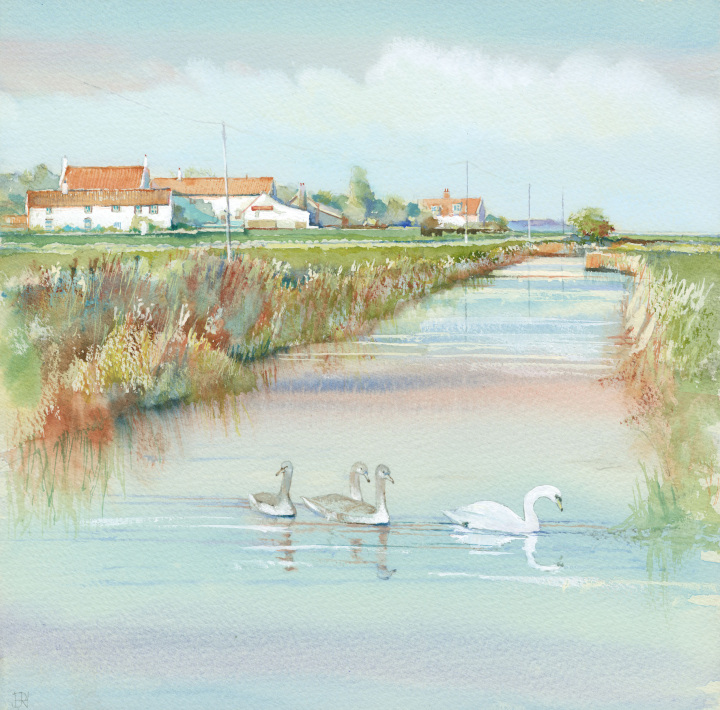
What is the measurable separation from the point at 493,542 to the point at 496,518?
0.18 m

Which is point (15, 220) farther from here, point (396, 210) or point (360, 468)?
point (396, 210)

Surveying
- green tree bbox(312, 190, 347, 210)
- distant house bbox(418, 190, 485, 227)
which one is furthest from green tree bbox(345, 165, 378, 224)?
distant house bbox(418, 190, 485, 227)

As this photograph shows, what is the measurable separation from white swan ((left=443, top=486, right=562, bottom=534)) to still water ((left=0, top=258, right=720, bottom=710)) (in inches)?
3.5

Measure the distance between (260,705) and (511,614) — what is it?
4.60ft

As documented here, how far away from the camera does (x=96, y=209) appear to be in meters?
13.8

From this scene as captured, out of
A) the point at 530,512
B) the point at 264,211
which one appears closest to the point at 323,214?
the point at 264,211

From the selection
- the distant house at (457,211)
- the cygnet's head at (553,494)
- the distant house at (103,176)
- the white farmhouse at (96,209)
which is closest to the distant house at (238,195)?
the distant house at (103,176)

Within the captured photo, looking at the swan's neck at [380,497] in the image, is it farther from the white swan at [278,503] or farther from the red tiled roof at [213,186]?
the red tiled roof at [213,186]

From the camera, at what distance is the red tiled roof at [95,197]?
973 centimetres

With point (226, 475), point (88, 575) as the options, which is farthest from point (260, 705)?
point (226, 475)

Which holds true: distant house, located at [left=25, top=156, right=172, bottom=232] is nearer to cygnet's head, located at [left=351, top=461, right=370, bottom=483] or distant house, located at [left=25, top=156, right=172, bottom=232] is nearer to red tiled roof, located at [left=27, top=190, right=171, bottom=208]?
red tiled roof, located at [left=27, top=190, right=171, bottom=208]

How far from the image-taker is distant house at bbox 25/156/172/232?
385 inches

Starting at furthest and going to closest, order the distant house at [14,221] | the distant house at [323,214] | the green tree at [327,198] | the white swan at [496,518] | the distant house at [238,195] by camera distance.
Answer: the distant house at [323,214] → the green tree at [327,198] → the distant house at [238,195] → the distant house at [14,221] → the white swan at [496,518]

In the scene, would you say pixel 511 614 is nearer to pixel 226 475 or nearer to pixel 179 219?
pixel 226 475
